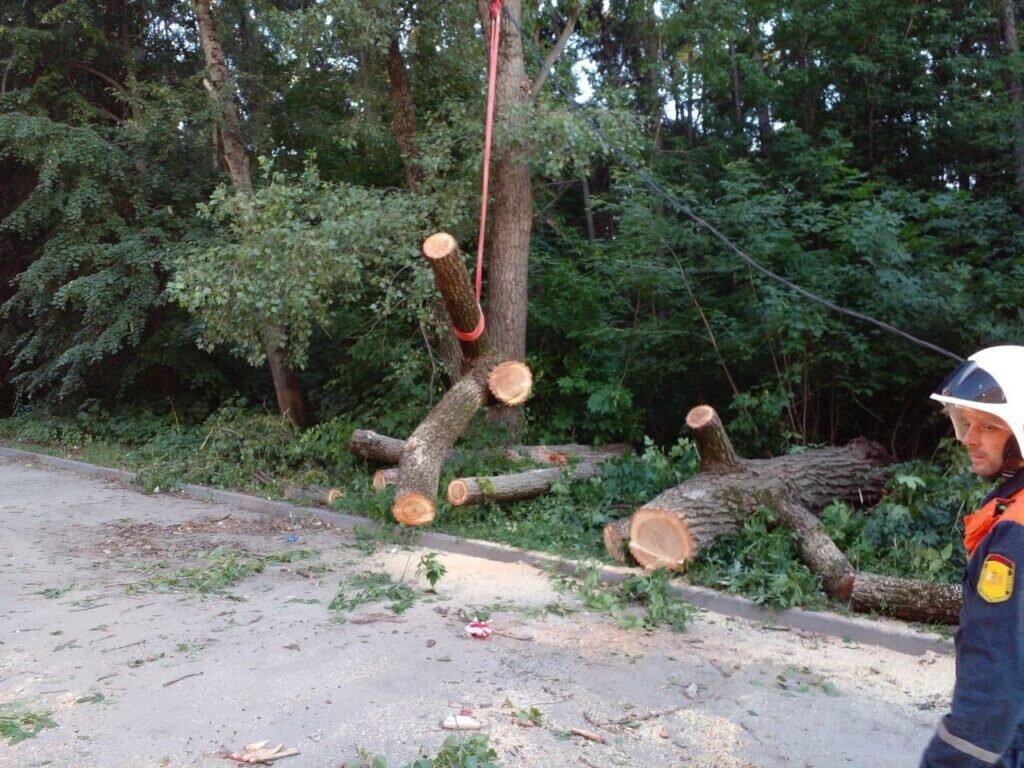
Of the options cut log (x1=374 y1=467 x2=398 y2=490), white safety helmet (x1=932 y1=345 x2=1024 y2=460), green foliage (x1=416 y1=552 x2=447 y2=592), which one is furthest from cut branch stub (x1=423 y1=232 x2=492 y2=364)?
white safety helmet (x1=932 y1=345 x2=1024 y2=460)

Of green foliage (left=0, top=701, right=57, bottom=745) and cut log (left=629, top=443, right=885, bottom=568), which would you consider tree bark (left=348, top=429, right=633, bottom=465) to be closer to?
cut log (left=629, top=443, right=885, bottom=568)

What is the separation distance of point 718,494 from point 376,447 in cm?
409

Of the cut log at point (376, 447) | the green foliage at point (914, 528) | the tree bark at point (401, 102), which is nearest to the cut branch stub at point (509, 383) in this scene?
the cut log at point (376, 447)

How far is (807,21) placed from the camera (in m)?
14.1

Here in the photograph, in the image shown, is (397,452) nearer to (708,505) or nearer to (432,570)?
(432,570)

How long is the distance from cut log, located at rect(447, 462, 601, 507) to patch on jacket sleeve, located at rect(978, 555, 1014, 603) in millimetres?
5945

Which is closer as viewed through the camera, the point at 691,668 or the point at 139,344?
the point at 691,668

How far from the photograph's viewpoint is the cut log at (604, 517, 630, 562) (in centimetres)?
648

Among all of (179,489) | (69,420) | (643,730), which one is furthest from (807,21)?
(69,420)

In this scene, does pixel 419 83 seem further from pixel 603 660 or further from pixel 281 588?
pixel 603 660

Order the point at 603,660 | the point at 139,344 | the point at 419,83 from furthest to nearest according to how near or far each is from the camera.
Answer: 1. the point at 139,344
2. the point at 419,83
3. the point at 603,660

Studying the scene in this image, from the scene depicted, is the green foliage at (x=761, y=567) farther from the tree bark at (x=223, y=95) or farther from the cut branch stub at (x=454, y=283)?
the tree bark at (x=223, y=95)

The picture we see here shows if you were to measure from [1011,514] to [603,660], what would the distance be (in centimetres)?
322

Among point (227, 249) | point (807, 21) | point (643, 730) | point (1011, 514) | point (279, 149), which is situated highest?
point (807, 21)
